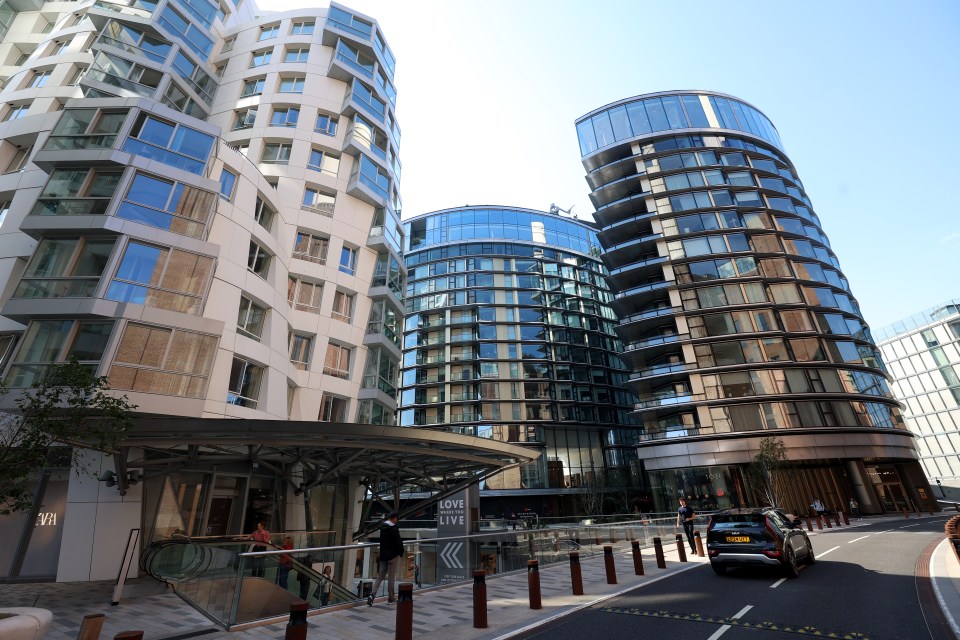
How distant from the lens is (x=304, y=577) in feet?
27.7

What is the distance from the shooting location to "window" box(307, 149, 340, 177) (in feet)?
80.0

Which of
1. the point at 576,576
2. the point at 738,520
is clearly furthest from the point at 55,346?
the point at 738,520

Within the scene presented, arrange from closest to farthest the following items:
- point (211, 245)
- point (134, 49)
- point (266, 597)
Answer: point (266, 597)
point (211, 245)
point (134, 49)

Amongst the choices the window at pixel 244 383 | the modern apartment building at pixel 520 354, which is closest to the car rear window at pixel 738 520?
the window at pixel 244 383

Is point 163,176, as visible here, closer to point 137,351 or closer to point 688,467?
point 137,351

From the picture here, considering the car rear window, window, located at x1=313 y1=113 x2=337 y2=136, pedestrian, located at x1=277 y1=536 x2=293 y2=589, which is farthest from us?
window, located at x1=313 y1=113 x2=337 y2=136

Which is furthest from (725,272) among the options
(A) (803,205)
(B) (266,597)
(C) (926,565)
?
(B) (266,597)

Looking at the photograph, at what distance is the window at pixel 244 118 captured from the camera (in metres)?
25.0

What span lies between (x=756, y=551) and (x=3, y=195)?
29.8 meters

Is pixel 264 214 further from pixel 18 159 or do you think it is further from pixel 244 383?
pixel 18 159

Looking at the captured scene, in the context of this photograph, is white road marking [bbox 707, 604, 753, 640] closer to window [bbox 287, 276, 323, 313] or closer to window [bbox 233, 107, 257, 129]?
window [bbox 287, 276, 323, 313]

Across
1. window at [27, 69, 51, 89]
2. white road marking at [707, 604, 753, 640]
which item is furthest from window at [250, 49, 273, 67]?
white road marking at [707, 604, 753, 640]

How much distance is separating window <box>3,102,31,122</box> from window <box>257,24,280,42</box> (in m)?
13.7

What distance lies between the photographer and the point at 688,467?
3803 centimetres
